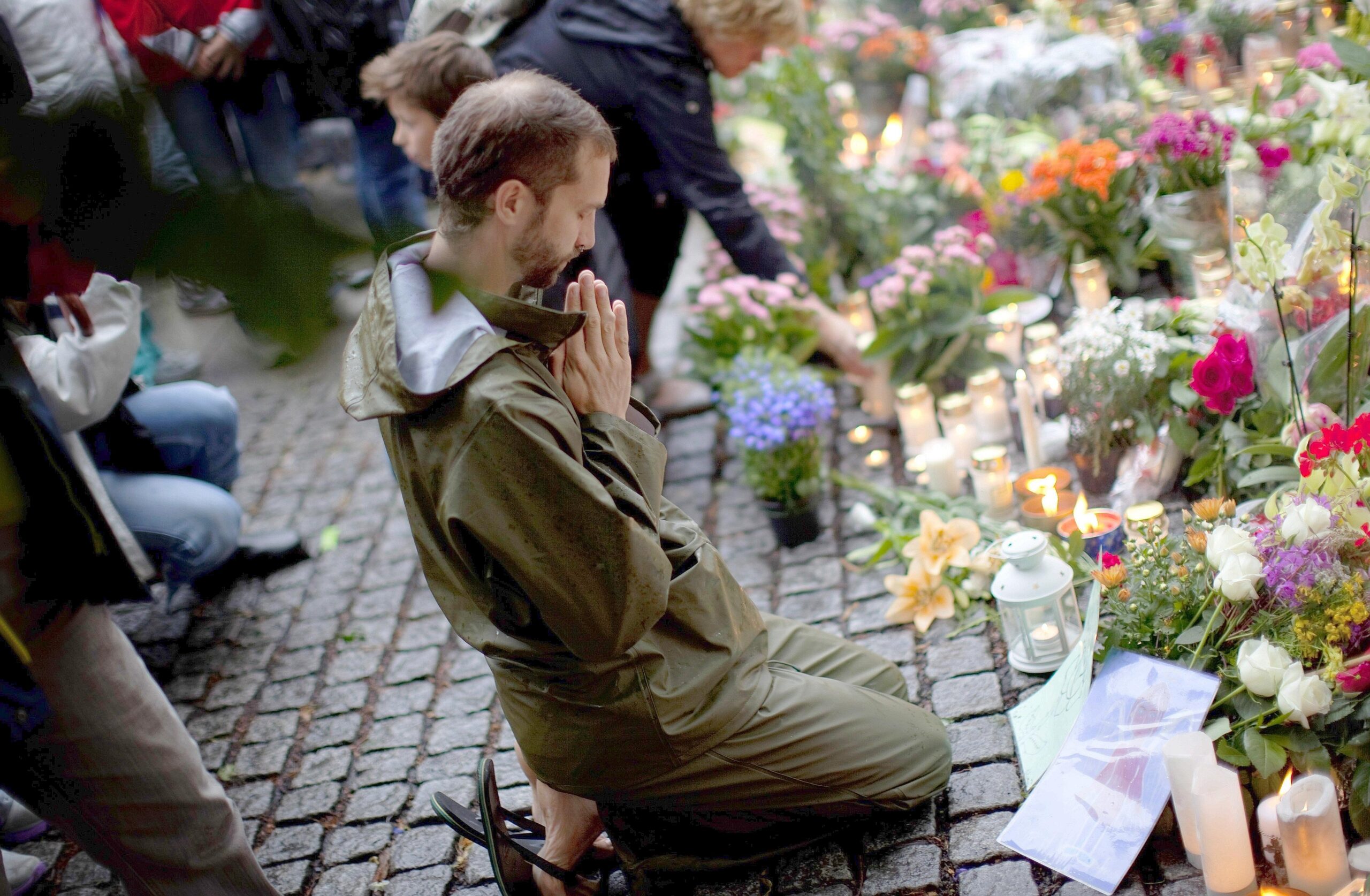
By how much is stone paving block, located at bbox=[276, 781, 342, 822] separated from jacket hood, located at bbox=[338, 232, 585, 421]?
1644 mm

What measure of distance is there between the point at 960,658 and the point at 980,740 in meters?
0.35

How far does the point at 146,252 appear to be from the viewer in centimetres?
57

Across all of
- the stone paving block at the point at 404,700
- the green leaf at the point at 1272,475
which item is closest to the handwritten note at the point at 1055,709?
the green leaf at the point at 1272,475

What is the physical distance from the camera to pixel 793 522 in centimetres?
373

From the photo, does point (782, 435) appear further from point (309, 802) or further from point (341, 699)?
point (309, 802)

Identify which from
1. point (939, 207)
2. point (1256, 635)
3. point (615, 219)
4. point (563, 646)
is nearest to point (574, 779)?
point (563, 646)

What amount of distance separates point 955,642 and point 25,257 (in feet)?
9.25

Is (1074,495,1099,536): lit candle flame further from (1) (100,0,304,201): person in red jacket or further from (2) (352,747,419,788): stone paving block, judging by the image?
(1) (100,0,304,201): person in red jacket

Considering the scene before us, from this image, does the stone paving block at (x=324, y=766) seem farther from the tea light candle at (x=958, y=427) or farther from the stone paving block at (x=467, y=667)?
the tea light candle at (x=958, y=427)

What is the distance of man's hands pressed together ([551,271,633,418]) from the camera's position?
7.01 ft

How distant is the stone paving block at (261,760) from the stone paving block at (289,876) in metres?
0.44

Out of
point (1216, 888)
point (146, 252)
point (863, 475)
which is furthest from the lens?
point (863, 475)

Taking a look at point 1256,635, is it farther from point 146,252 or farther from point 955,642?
point 146,252

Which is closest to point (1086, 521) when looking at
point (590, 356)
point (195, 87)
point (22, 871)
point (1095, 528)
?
point (1095, 528)
